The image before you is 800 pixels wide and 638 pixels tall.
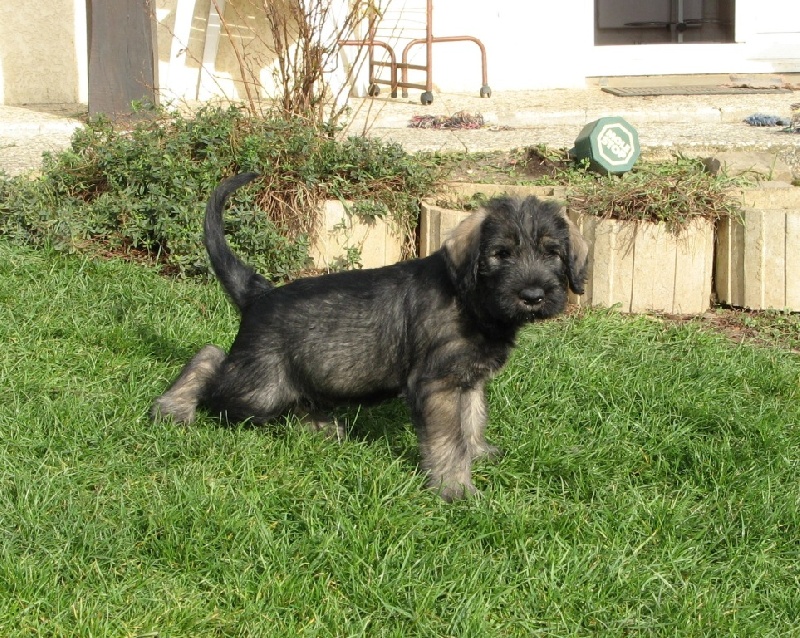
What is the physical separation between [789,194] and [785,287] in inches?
33.1

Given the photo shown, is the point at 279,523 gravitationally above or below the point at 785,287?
below

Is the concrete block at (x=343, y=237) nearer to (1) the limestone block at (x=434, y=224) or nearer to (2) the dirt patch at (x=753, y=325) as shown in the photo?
(1) the limestone block at (x=434, y=224)

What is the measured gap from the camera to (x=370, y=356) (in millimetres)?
4551

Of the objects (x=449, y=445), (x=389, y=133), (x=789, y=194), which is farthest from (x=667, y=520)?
(x=389, y=133)

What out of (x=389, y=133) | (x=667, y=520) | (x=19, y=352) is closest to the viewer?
(x=667, y=520)

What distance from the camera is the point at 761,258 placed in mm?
6445

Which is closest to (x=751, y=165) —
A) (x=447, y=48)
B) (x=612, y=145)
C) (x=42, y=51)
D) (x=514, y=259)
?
(x=612, y=145)

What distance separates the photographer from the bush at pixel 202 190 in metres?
6.74

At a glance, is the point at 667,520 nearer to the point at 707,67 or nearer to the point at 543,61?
the point at 543,61

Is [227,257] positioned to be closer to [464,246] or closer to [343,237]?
[464,246]

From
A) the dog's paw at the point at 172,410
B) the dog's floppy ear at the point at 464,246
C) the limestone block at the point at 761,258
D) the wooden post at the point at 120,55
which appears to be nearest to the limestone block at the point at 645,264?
the limestone block at the point at 761,258

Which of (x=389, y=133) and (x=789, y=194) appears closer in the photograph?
(x=789, y=194)

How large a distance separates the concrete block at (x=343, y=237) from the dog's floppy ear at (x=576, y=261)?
2.57 meters

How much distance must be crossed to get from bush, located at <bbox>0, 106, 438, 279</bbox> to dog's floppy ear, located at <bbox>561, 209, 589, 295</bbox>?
253 cm
